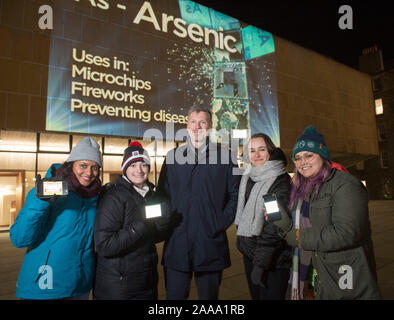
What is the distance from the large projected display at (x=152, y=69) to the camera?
10391mm

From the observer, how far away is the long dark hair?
205 centimetres

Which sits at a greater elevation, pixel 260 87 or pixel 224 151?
pixel 260 87

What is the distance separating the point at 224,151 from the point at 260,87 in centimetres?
1352

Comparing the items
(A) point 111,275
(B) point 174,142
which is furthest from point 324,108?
(A) point 111,275

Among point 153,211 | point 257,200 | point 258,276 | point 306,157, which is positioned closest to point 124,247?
point 153,211

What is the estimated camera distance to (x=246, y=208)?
255 cm

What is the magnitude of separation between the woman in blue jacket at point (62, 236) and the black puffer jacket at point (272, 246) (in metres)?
1.48

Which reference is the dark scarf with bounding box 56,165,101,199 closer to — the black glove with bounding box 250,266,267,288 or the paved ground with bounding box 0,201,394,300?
the black glove with bounding box 250,266,267,288

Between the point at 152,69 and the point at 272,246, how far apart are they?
11278 millimetres

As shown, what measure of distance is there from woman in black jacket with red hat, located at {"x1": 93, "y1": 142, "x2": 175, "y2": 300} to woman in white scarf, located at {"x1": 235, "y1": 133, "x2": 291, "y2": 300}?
0.80 metres

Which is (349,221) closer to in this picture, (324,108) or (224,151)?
(224,151)

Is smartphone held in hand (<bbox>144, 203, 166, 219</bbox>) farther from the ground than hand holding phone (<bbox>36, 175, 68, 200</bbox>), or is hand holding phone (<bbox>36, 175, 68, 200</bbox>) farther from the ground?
hand holding phone (<bbox>36, 175, 68, 200</bbox>)

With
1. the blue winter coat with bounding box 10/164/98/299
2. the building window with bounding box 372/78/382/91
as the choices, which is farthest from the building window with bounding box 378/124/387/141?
the blue winter coat with bounding box 10/164/98/299

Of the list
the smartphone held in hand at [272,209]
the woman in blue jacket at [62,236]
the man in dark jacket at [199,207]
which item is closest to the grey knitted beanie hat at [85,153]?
the woman in blue jacket at [62,236]
